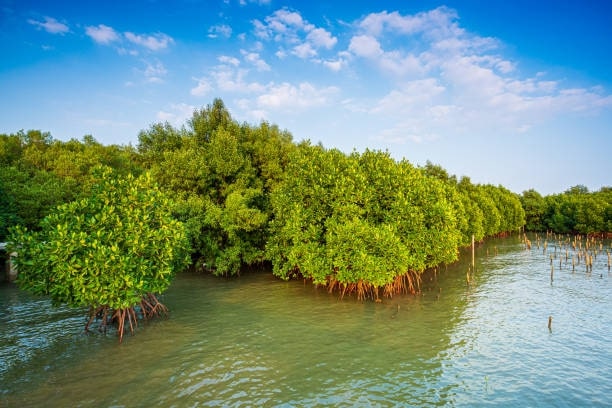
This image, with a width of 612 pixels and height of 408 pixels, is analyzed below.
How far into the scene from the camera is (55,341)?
1858 centimetres

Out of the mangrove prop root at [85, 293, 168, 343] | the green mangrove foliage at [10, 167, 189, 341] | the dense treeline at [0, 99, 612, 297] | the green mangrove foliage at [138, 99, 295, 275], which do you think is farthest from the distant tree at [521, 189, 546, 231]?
the green mangrove foliage at [10, 167, 189, 341]

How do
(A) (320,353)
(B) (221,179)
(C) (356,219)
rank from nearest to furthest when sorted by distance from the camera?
(A) (320,353) → (C) (356,219) → (B) (221,179)

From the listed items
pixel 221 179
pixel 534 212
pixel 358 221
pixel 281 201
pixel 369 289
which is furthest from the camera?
pixel 534 212

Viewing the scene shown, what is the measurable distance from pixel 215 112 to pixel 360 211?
26.3m

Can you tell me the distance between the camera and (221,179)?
37625 millimetres

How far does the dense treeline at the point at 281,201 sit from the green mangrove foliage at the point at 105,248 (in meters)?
6.34

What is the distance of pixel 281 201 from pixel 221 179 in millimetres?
11105

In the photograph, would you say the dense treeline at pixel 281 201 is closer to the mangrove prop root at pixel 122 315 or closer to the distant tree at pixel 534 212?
the mangrove prop root at pixel 122 315

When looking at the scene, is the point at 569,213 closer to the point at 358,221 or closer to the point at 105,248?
the point at 358,221

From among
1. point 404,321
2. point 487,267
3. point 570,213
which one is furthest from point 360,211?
point 570,213

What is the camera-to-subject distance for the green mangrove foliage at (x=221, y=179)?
3288cm

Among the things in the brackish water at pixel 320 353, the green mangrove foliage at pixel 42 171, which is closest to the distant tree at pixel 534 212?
the brackish water at pixel 320 353

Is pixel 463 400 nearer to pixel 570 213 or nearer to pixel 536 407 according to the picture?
pixel 536 407

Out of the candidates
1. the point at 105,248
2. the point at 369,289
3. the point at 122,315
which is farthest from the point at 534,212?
the point at 105,248
